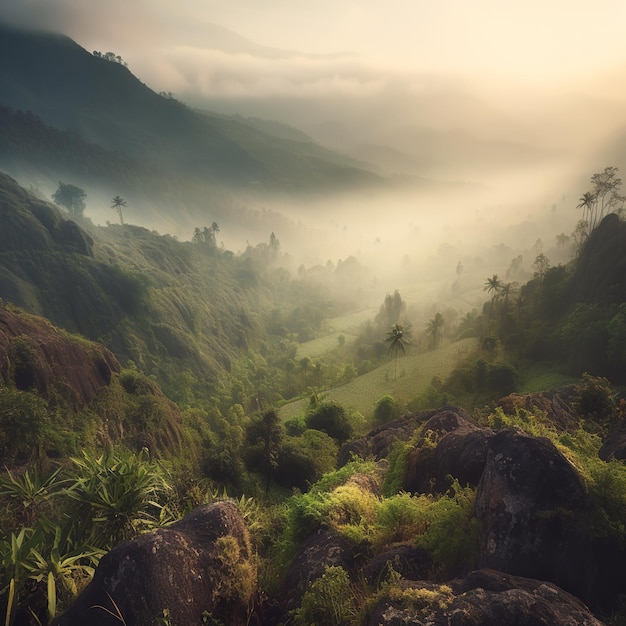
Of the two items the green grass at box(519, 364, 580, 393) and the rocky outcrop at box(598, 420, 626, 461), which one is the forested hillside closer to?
the rocky outcrop at box(598, 420, 626, 461)

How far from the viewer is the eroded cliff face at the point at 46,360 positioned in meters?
51.1

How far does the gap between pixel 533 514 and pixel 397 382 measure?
89.5m

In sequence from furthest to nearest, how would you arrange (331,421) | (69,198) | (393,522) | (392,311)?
1. (69,198)
2. (392,311)
3. (331,421)
4. (393,522)

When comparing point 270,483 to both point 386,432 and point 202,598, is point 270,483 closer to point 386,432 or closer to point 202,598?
point 386,432

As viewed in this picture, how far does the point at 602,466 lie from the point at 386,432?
2841 cm

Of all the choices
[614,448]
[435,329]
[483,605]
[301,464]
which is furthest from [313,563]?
[435,329]

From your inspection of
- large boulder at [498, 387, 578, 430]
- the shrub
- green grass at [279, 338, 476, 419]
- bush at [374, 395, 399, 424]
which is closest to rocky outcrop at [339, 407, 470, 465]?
large boulder at [498, 387, 578, 430]

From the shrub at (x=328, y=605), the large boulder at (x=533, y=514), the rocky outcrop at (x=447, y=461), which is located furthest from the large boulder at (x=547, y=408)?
the shrub at (x=328, y=605)

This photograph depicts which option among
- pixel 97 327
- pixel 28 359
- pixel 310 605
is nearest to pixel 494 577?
pixel 310 605

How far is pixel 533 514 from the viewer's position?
34.6 feet

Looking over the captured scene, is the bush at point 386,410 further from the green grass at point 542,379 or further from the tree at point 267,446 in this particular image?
the tree at point 267,446

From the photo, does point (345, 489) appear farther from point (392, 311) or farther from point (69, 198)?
point (69, 198)

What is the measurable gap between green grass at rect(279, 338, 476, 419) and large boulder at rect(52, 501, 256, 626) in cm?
7083

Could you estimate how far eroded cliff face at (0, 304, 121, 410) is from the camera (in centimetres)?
5113
